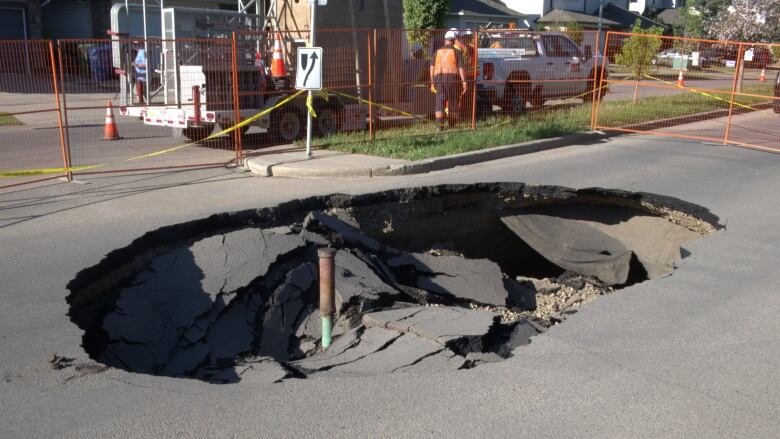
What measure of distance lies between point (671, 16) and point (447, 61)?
53.8 meters

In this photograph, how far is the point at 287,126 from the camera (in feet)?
45.4

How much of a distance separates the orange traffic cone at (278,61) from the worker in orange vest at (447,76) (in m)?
3.11

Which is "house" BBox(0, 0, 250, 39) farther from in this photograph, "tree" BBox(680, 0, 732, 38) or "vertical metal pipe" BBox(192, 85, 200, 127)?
"tree" BBox(680, 0, 732, 38)

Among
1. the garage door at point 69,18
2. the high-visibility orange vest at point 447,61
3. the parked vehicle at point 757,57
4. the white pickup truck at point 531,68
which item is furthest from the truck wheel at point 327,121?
the garage door at point 69,18

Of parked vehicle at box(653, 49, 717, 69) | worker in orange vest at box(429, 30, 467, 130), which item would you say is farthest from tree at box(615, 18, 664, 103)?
worker in orange vest at box(429, 30, 467, 130)

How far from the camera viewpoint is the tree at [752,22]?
1043 inches

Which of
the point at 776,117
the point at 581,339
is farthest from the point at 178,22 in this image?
the point at 776,117

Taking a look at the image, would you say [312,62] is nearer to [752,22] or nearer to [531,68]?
[531,68]

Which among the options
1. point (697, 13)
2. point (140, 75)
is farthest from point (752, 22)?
point (697, 13)

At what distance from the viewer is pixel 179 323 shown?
19.0ft

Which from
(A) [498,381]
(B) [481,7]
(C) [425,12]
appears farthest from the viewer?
(B) [481,7]

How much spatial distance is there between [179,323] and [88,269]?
117 cm

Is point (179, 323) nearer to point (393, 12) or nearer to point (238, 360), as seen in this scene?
point (238, 360)

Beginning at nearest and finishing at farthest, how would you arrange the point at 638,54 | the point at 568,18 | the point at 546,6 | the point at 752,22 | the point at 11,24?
the point at 638,54
the point at 752,22
the point at 11,24
the point at 568,18
the point at 546,6
